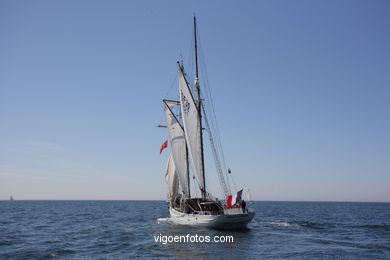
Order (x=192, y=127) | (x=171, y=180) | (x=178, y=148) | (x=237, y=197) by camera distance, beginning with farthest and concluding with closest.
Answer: (x=171, y=180) < (x=178, y=148) < (x=192, y=127) < (x=237, y=197)

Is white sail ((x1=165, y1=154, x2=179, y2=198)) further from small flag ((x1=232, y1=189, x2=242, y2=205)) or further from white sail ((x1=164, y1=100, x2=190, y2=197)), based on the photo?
small flag ((x1=232, y1=189, x2=242, y2=205))

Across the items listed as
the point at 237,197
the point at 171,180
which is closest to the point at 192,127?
the point at 237,197

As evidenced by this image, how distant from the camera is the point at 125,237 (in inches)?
1412

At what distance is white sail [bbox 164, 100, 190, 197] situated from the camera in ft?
157

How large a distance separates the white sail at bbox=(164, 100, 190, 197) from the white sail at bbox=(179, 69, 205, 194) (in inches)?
189

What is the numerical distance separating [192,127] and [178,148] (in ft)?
19.3

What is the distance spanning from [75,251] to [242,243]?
14900mm

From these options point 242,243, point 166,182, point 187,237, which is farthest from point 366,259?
point 166,182

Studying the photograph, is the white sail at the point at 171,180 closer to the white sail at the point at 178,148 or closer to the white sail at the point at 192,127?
the white sail at the point at 178,148

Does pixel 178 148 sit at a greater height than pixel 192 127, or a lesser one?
lesser

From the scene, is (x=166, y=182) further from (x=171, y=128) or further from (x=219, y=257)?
(x=219, y=257)

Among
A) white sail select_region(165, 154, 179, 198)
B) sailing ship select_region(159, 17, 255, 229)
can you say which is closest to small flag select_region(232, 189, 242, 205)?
sailing ship select_region(159, 17, 255, 229)

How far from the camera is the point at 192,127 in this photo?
44188 millimetres

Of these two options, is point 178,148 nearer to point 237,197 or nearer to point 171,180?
point 171,180
